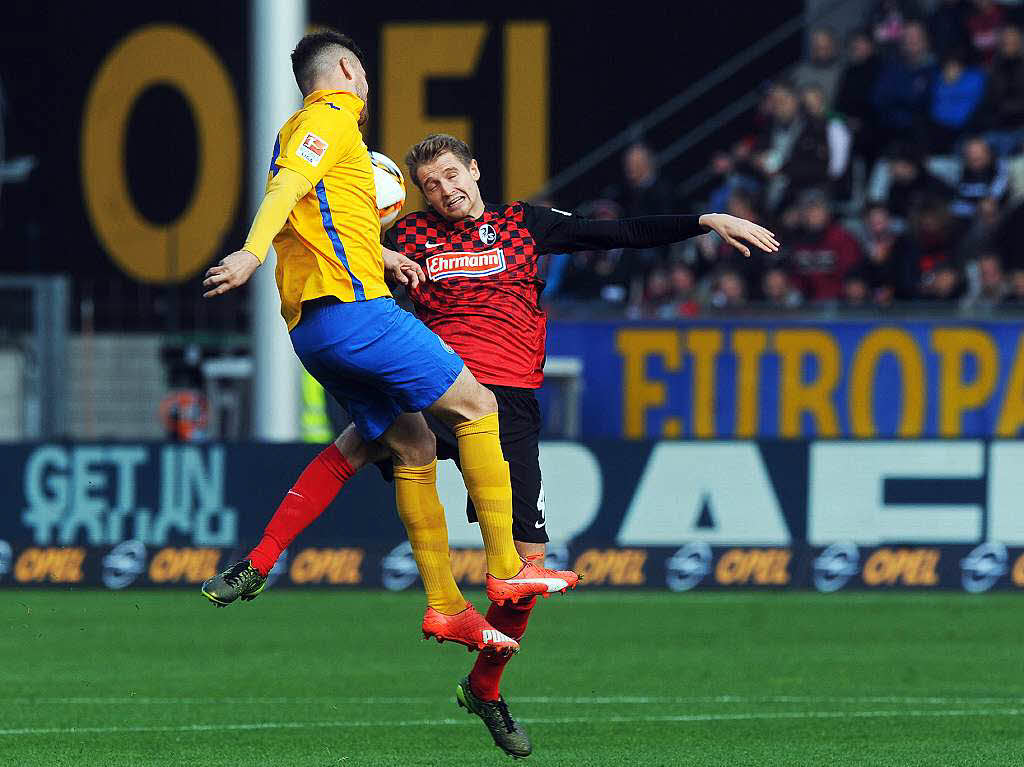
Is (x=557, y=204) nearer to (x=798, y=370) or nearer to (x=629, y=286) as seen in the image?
(x=629, y=286)

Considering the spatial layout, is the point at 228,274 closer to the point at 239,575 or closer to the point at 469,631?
the point at 239,575

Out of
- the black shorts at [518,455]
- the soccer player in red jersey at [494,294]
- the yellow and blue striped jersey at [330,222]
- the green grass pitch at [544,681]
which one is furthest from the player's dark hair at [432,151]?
the green grass pitch at [544,681]

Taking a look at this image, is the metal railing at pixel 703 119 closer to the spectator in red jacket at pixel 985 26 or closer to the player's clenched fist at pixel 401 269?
the spectator in red jacket at pixel 985 26

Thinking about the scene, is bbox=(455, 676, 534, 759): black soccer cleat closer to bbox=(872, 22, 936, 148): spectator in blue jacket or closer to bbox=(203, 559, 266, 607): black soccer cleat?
bbox=(203, 559, 266, 607): black soccer cleat

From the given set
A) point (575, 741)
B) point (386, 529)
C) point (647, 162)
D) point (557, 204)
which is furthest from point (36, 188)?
point (575, 741)

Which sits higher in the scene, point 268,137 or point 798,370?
point 268,137

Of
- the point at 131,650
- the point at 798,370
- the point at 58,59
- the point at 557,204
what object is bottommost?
the point at 131,650

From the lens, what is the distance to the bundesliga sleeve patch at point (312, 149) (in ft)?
21.6

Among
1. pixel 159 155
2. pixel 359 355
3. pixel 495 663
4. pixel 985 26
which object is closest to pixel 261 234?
pixel 359 355

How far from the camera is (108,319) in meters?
19.8

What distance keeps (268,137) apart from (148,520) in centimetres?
273

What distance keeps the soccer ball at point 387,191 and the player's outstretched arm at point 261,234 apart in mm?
688

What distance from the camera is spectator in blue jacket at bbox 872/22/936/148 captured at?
17000mm

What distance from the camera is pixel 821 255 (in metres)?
15.8
